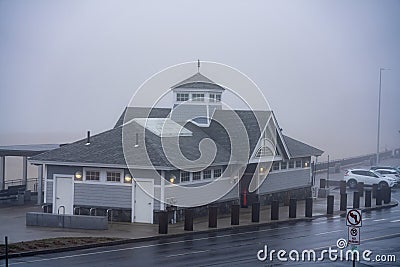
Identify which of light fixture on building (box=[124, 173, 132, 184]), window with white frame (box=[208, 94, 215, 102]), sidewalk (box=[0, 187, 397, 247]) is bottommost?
sidewalk (box=[0, 187, 397, 247])

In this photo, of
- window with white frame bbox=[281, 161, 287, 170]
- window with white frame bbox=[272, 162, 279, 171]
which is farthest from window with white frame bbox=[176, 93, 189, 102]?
window with white frame bbox=[281, 161, 287, 170]

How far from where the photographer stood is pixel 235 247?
2516cm

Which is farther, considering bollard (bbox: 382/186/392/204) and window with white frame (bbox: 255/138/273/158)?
bollard (bbox: 382/186/392/204)

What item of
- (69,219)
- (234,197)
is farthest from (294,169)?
(69,219)

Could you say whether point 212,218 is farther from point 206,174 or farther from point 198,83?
point 198,83

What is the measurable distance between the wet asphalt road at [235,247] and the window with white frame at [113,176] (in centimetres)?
509

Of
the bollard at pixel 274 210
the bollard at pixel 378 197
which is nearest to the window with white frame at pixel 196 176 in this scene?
the bollard at pixel 274 210

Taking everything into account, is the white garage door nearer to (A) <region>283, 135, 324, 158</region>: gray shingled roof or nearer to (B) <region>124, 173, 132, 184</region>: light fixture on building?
(B) <region>124, 173, 132, 184</region>: light fixture on building

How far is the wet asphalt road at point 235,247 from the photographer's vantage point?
861 inches

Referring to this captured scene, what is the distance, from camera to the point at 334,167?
65562 millimetres

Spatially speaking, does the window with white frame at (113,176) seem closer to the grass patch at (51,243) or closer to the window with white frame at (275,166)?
the grass patch at (51,243)

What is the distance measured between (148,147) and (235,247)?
29.1ft

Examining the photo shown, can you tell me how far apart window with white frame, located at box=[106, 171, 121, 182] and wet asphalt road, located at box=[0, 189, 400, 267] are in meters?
5.09

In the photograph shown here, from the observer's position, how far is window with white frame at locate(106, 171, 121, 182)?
105 feet
